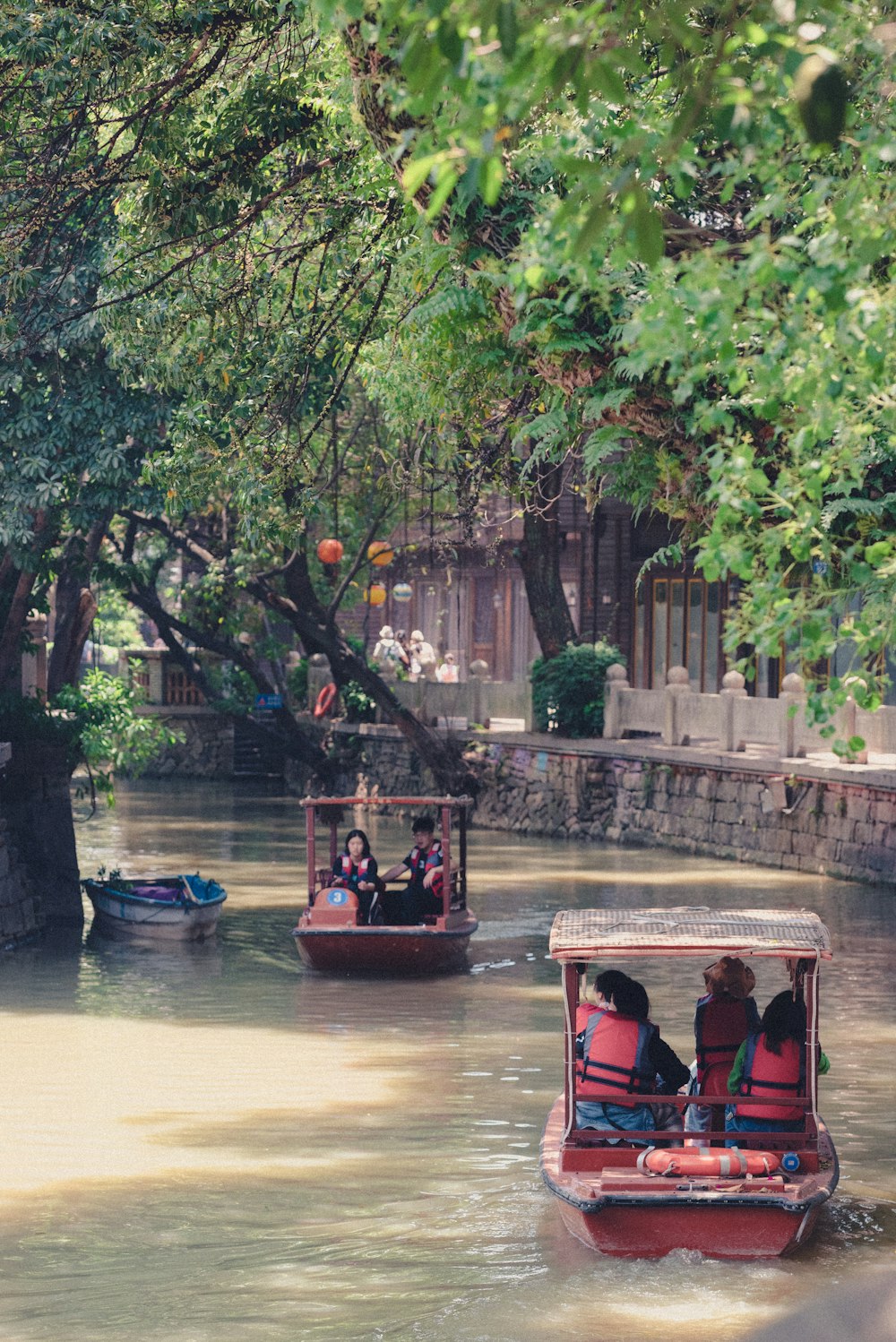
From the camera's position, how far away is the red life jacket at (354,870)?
59.1ft

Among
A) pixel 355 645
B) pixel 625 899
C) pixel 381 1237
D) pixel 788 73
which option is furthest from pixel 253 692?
pixel 788 73

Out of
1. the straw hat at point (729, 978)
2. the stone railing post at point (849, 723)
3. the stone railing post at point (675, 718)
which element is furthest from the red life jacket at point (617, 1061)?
the stone railing post at point (675, 718)

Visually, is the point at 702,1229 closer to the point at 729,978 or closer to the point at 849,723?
the point at 729,978

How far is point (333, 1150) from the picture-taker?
11594mm

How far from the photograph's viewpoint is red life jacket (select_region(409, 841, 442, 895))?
1825 centimetres

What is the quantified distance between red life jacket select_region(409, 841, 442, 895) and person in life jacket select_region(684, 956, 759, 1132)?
8645mm

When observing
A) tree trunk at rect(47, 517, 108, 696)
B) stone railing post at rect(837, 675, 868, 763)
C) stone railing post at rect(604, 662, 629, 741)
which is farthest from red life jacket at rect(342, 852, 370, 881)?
stone railing post at rect(604, 662, 629, 741)

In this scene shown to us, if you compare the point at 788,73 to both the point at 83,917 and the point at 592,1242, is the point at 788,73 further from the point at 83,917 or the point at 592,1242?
the point at 83,917

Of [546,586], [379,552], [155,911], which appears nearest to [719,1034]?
[155,911]

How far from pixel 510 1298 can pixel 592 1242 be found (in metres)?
0.47

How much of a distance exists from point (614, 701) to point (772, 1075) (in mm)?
20628

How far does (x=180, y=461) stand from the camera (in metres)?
14.4

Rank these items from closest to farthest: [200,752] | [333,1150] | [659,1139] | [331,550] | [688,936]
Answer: [659,1139]
[688,936]
[333,1150]
[331,550]
[200,752]

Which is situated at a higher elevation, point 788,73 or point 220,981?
point 788,73
